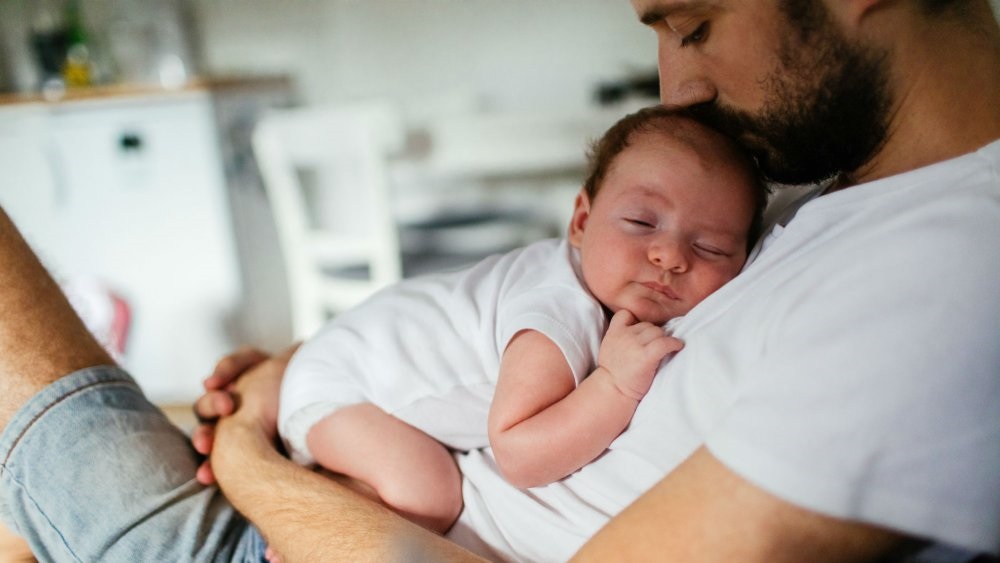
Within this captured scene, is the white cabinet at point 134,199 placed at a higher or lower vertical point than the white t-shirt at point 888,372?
lower

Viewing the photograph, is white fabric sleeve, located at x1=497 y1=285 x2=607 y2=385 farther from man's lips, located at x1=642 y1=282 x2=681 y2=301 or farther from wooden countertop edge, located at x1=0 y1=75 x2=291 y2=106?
wooden countertop edge, located at x1=0 y1=75 x2=291 y2=106

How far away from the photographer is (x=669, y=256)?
0.85 meters

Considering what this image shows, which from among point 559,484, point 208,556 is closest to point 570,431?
point 559,484

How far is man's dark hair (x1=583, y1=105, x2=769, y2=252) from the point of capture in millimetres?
938

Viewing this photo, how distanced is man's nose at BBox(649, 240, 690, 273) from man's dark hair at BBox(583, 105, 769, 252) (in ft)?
0.43

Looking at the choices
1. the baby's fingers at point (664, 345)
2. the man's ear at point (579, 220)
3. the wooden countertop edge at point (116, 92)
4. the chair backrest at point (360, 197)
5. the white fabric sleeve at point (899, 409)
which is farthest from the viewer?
the wooden countertop edge at point (116, 92)

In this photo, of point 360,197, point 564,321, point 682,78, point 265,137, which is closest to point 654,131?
point 682,78

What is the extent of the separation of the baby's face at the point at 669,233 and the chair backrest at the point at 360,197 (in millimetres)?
1979

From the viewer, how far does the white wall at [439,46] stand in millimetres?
4242

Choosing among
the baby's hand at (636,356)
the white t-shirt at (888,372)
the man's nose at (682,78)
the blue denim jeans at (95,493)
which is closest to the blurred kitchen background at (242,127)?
the man's nose at (682,78)

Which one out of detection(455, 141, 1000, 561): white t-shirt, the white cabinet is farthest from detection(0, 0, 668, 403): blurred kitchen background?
detection(455, 141, 1000, 561): white t-shirt

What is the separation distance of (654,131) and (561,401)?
0.37 meters

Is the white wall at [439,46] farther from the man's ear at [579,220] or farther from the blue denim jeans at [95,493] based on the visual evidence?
the blue denim jeans at [95,493]

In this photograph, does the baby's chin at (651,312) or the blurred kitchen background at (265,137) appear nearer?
the baby's chin at (651,312)
